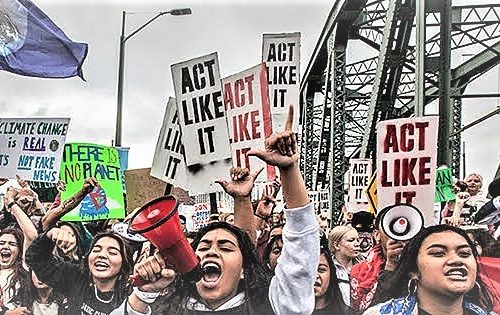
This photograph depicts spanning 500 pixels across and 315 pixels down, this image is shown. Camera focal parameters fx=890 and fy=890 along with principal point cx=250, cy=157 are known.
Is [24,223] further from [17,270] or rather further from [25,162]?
[25,162]

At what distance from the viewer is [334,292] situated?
426cm

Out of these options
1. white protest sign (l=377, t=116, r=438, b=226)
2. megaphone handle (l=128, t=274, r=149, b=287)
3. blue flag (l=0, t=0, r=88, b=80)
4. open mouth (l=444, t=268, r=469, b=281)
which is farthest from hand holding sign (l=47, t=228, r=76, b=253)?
open mouth (l=444, t=268, r=469, b=281)

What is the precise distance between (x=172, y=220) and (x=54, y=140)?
1905 millimetres

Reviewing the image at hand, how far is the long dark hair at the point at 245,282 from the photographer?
4.12 m

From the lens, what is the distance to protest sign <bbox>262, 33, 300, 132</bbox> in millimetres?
4695

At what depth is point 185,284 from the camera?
420 centimetres

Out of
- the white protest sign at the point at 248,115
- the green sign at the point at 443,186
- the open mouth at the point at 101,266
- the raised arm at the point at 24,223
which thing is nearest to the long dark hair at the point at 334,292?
the white protest sign at the point at 248,115

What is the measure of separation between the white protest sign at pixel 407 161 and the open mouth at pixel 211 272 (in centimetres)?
84

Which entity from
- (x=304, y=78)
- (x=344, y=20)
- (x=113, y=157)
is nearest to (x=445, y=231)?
(x=113, y=157)

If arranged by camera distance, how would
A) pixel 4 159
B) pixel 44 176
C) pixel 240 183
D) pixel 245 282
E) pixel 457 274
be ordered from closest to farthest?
pixel 457 274 < pixel 245 282 < pixel 240 183 < pixel 44 176 < pixel 4 159

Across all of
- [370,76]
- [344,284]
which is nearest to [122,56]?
[344,284]

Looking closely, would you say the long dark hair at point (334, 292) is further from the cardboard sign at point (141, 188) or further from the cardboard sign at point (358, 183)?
the cardboard sign at point (358, 183)

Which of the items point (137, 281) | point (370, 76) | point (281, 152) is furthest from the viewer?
point (370, 76)

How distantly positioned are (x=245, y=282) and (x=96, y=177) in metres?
2.17
